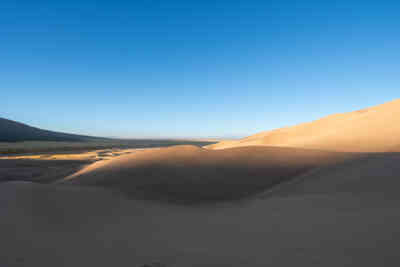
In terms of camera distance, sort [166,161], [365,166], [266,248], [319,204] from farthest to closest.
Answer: [166,161] → [365,166] → [319,204] → [266,248]

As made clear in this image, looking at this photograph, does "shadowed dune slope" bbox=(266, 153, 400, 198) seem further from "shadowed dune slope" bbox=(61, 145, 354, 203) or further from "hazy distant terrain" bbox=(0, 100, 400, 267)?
"shadowed dune slope" bbox=(61, 145, 354, 203)

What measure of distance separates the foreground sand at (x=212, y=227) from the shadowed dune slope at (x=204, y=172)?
2.42 feet

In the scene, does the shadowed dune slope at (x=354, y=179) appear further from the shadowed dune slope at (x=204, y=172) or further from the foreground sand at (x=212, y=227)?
the shadowed dune slope at (x=204, y=172)

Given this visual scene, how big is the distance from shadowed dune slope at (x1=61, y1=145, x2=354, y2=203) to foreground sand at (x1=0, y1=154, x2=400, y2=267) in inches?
29.0

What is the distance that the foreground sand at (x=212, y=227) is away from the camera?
2.19 m

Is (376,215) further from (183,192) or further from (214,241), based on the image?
(183,192)

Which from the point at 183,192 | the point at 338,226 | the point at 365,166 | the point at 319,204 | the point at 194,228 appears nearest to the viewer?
the point at 338,226

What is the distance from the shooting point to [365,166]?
525cm

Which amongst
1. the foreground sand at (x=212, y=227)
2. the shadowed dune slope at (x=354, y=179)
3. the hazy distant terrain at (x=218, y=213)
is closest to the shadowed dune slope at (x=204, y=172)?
the hazy distant terrain at (x=218, y=213)

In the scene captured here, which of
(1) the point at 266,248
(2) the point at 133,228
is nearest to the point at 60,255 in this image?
(2) the point at 133,228

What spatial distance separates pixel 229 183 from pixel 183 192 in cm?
131

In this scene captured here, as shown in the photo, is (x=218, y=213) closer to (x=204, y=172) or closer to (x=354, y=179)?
(x=204, y=172)

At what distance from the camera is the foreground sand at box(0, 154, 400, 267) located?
219cm

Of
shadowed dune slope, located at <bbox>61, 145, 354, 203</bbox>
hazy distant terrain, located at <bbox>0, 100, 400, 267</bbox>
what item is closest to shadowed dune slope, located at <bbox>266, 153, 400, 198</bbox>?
hazy distant terrain, located at <bbox>0, 100, 400, 267</bbox>
